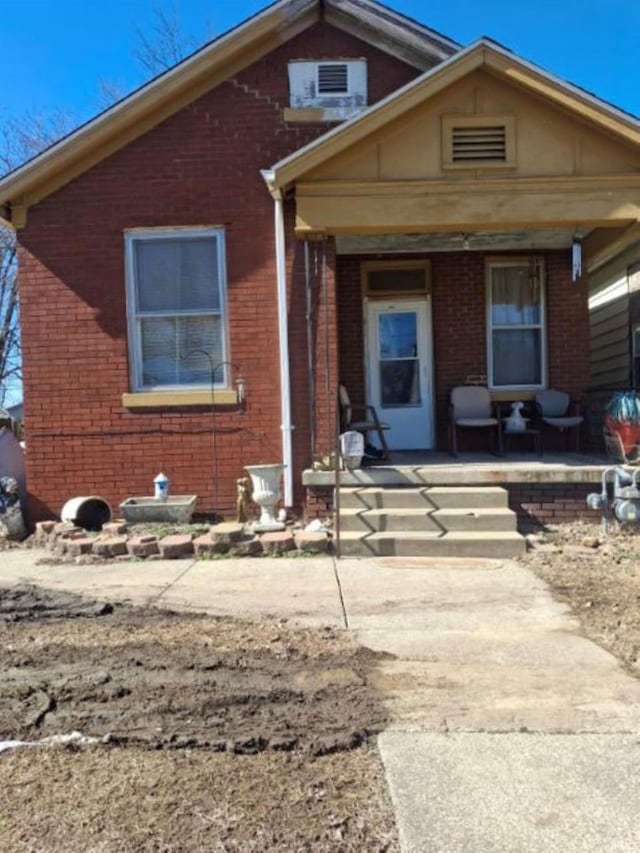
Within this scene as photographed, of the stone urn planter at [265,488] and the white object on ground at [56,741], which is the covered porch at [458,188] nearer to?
the stone urn planter at [265,488]

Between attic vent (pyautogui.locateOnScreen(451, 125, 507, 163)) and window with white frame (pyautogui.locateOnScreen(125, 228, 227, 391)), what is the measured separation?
9.25ft

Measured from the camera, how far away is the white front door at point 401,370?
10594 millimetres

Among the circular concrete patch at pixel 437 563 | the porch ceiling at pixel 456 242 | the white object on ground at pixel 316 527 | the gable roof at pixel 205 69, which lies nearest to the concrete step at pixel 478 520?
the circular concrete patch at pixel 437 563

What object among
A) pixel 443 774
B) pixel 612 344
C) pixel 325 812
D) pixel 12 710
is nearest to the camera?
pixel 325 812

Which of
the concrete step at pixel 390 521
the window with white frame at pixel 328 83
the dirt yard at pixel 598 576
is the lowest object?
the dirt yard at pixel 598 576

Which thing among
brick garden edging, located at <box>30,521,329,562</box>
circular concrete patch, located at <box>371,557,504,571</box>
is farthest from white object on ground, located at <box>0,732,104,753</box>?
brick garden edging, located at <box>30,521,329,562</box>

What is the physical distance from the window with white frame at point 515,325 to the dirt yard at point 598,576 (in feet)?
10.3

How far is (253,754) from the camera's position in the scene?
3.17m

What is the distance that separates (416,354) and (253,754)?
315 inches

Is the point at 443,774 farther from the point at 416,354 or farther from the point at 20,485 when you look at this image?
the point at 416,354

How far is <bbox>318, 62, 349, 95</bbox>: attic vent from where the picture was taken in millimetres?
8867

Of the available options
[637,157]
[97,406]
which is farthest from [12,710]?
[637,157]

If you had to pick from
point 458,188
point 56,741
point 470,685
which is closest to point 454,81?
point 458,188

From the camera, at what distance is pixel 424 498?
7.79 m
